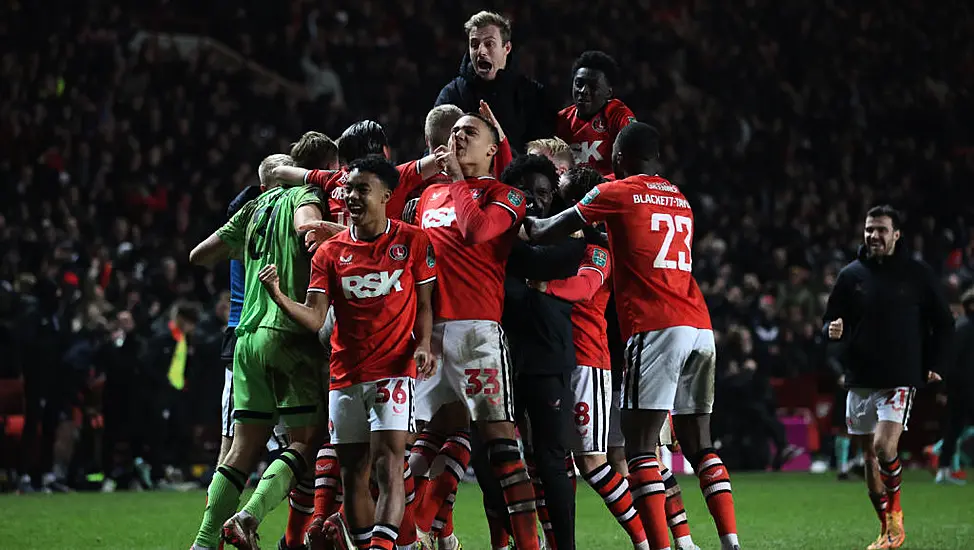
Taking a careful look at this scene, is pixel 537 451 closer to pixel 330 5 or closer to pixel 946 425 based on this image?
pixel 946 425

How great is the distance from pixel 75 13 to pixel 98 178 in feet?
16.8

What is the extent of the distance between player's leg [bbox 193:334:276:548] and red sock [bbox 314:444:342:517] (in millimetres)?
358

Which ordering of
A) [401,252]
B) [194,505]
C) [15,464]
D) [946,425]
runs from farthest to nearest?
[946,425] → [15,464] → [194,505] → [401,252]

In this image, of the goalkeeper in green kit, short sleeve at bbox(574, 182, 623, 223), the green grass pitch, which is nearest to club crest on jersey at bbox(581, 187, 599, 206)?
short sleeve at bbox(574, 182, 623, 223)

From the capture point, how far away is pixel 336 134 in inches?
910

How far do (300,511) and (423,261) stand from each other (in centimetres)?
178

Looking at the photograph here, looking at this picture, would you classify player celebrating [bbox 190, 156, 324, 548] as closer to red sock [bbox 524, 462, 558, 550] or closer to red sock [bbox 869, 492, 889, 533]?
red sock [bbox 524, 462, 558, 550]

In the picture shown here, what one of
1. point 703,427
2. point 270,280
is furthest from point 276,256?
point 703,427

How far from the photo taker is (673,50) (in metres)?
28.2

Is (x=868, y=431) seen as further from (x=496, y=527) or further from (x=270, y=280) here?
(x=270, y=280)

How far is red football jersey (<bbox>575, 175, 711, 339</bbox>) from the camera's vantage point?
713 cm

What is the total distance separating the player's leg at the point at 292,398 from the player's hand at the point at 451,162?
1122 millimetres

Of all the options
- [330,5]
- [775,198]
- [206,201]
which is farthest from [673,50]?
[206,201]

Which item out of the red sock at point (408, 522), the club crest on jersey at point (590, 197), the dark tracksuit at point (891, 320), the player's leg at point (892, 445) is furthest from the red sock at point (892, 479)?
the red sock at point (408, 522)
